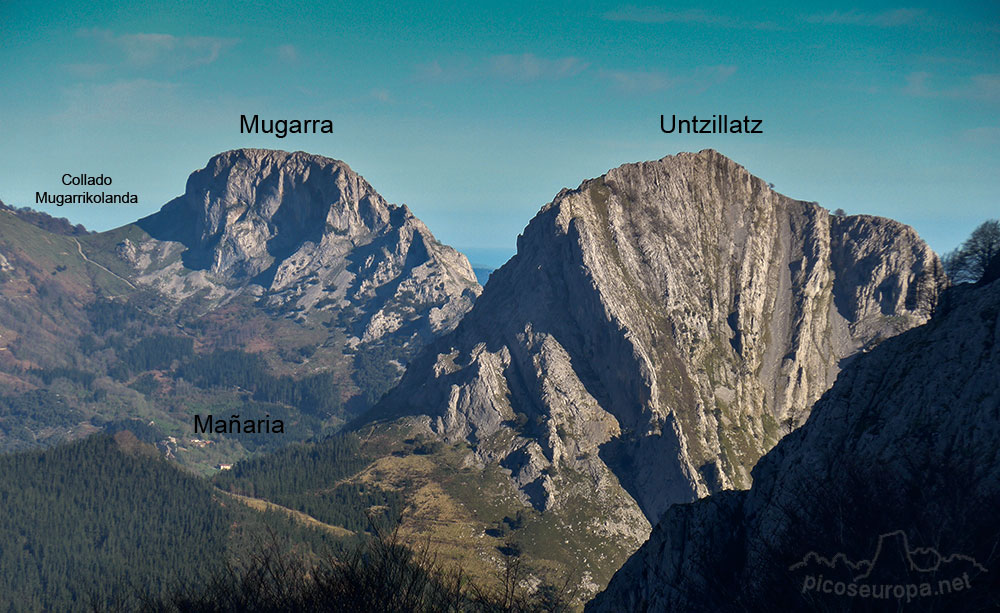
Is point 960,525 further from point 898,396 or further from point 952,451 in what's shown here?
point 898,396

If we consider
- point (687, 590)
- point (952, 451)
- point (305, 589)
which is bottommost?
point (687, 590)

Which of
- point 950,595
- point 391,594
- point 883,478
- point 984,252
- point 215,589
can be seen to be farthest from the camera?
point 984,252

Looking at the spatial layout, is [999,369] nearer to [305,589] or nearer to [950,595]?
[950,595]

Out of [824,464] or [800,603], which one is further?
[824,464]

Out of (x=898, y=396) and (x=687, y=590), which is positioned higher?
(x=898, y=396)

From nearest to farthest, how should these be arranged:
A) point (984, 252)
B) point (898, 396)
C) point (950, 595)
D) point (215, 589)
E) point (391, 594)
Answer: point (950, 595)
point (391, 594)
point (898, 396)
point (215, 589)
point (984, 252)

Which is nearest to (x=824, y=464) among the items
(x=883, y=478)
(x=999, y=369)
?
(x=883, y=478)
